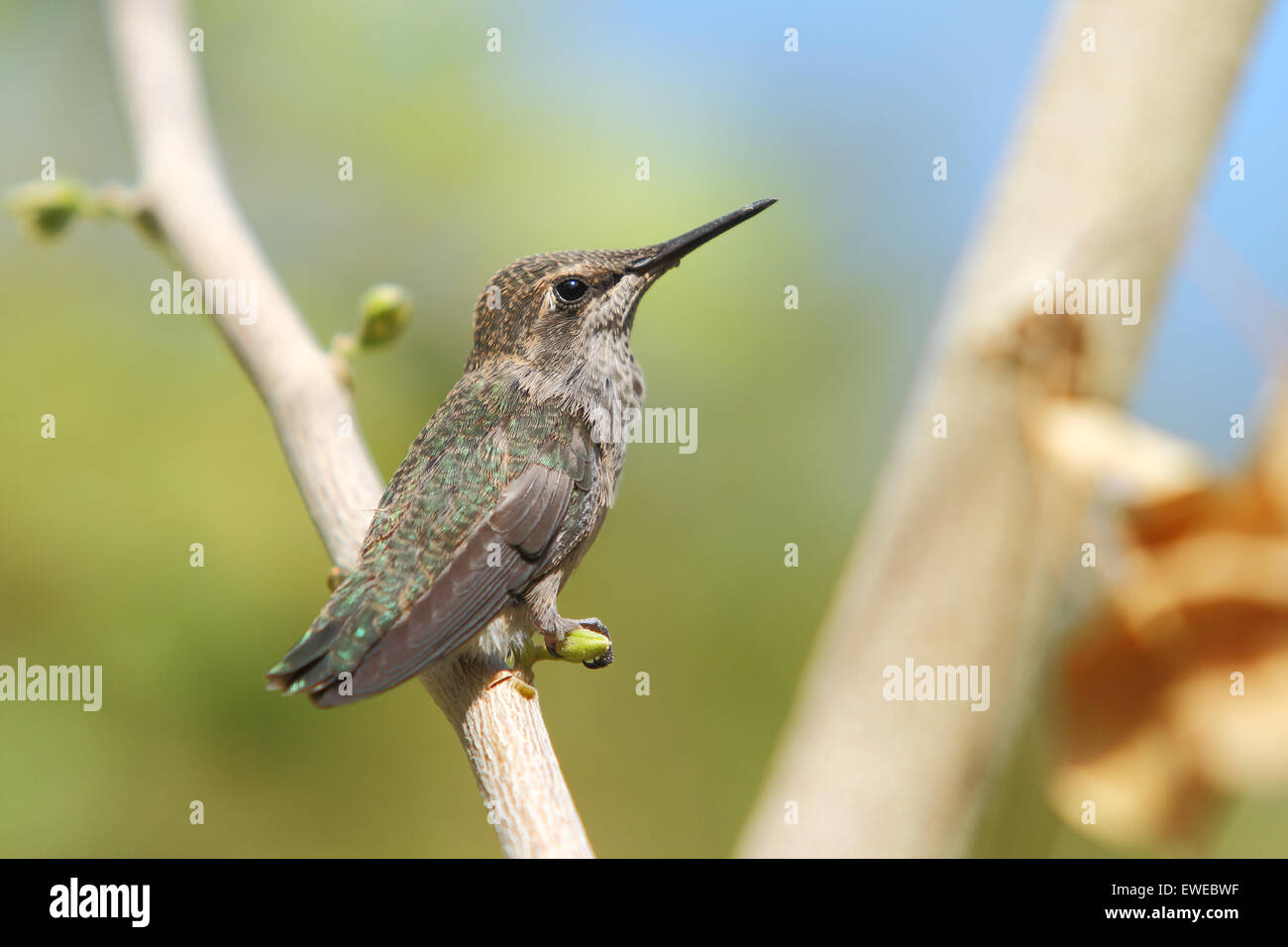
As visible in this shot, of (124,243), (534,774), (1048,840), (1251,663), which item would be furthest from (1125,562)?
(124,243)

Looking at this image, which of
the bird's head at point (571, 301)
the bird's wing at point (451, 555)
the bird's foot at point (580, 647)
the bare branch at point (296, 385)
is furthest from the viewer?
the bird's head at point (571, 301)

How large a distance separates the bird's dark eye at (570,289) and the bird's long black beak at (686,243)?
0.42 feet

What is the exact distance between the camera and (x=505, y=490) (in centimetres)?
240

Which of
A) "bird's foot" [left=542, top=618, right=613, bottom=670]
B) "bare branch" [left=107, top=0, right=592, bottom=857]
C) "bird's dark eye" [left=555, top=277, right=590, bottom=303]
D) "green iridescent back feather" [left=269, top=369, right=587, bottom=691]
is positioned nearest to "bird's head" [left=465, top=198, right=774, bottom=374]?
"bird's dark eye" [left=555, top=277, right=590, bottom=303]

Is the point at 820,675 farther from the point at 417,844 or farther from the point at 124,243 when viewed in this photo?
the point at 124,243

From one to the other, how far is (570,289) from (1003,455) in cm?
195

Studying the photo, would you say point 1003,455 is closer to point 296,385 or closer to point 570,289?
point 296,385

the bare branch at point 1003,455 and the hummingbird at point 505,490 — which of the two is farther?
the hummingbird at point 505,490

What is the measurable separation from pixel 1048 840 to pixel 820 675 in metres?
0.19

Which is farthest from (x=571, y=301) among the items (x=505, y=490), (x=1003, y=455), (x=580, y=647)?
(x=1003, y=455)

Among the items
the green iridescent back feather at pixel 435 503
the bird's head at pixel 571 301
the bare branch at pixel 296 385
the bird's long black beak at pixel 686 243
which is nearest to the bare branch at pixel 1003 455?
the bare branch at pixel 296 385

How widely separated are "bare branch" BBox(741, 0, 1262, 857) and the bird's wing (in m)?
1.25

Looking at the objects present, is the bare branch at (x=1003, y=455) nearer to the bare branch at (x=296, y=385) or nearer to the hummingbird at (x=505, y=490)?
the bare branch at (x=296, y=385)

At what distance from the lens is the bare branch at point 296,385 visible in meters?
1.72
